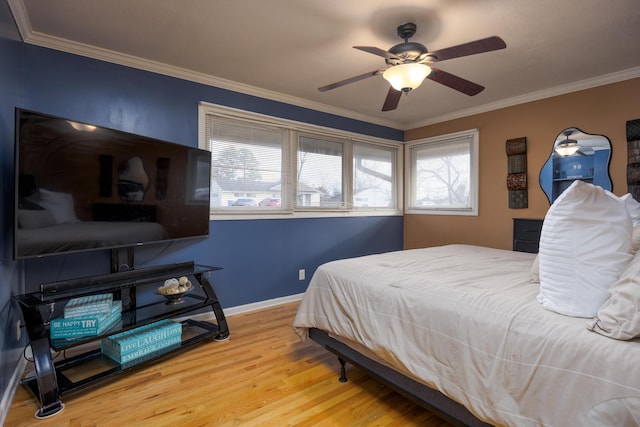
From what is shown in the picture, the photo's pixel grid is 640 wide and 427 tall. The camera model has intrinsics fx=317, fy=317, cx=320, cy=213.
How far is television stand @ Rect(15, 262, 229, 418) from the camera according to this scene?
5.79ft

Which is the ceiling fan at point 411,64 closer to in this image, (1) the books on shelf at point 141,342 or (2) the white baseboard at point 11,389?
(1) the books on shelf at point 141,342

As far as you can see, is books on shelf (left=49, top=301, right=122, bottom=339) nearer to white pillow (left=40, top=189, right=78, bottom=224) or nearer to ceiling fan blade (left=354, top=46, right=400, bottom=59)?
white pillow (left=40, top=189, right=78, bottom=224)

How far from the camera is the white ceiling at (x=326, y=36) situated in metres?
2.02

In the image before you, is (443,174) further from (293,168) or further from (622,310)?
(622,310)

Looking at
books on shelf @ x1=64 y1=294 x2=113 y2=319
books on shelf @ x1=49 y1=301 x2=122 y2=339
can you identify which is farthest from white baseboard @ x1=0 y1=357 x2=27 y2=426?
books on shelf @ x1=64 y1=294 x2=113 y2=319

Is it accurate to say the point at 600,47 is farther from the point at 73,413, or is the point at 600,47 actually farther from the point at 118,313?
the point at 73,413

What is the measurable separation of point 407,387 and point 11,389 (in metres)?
2.28

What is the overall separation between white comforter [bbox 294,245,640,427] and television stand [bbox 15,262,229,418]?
106cm

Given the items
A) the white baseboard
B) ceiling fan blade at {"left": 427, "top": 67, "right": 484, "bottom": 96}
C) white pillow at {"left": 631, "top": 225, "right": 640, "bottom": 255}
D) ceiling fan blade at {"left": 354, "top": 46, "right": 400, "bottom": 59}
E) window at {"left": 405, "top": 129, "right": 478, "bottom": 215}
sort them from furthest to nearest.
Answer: window at {"left": 405, "top": 129, "right": 478, "bottom": 215}
ceiling fan blade at {"left": 427, "top": 67, "right": 484, "bottom": 96}
ceiling fan blade at {"left": 354, "top": 46, "right": 400, "bottom": 59}
the white baseboard
white pillow at {"left": 631, "top": 225, "right": 640, "bottom": 255}

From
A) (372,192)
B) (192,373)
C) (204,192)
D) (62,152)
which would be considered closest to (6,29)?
(62,152)

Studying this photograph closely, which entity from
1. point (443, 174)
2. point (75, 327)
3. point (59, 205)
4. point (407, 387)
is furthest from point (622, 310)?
point (443, 174)

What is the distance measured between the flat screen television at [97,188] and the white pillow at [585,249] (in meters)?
2.57

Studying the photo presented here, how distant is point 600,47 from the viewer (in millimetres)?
2498

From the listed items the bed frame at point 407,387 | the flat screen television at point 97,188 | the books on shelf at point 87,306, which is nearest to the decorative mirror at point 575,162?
the bed frame at point 407,387
